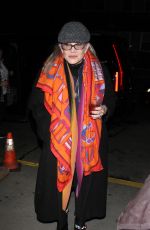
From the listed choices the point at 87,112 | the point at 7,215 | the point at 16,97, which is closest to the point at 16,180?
the point at 7,215

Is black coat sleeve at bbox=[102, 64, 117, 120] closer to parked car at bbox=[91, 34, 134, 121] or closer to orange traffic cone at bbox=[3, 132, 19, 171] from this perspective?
orange traffic cone at bbox=[3, 132, 19, 171]

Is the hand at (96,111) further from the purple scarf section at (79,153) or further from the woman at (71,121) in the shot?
the purple scarf section at (79,153)

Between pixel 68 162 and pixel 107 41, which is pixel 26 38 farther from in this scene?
pixel 68 162

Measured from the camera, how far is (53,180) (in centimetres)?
290

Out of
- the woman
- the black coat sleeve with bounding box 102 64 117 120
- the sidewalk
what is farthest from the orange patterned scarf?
the sidewalk

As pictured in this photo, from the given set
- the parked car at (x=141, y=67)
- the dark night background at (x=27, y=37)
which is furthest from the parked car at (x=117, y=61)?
the parked car at (x=141, y=67)

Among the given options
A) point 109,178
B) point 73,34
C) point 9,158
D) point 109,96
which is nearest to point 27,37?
point 9,158

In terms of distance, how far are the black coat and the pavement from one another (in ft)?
1.66

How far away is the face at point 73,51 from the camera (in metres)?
2.63

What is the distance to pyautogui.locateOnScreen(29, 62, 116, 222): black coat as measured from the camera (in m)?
2.81

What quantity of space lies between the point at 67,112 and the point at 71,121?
0.09 meters

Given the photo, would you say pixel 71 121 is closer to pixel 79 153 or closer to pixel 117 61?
pixel 79 153

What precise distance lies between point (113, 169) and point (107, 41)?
358 centimetres

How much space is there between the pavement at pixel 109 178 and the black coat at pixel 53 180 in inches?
19.9
